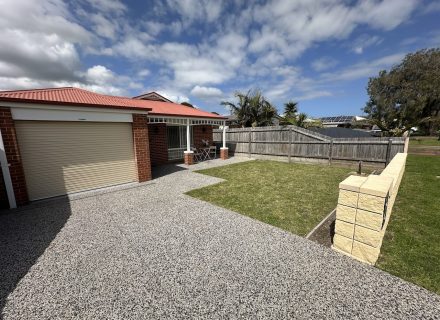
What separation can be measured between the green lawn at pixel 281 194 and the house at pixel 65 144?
125 inches

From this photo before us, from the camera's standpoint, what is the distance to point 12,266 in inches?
125

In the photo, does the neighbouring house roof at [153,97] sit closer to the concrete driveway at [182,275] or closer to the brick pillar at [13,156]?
the brick pillar at [13,156]

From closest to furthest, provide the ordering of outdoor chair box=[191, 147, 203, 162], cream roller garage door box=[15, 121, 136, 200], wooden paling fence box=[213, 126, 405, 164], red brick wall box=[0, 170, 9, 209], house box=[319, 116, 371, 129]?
1. red brick wall box=[0, 170, 9, 209]
2. cream roller garage door box=[15, 121, 136, 200]
3. wooden paling fence box=[213, 126, 405, 164]
4. outdoor chair box=[191, 147, 203, 162]
5. house box=[319, 116, 371, 129]

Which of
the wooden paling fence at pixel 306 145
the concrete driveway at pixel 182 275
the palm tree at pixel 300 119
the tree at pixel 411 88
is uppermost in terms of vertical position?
the tree at pixel 411 88

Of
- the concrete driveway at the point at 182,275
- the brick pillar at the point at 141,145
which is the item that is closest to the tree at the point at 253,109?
the brick pillar at the point at 141,145

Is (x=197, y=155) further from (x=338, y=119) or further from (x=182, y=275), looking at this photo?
(x=338, y=119)

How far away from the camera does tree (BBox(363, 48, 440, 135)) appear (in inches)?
1174

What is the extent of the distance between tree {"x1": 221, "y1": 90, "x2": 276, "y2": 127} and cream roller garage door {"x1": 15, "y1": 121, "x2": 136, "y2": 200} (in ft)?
47.0

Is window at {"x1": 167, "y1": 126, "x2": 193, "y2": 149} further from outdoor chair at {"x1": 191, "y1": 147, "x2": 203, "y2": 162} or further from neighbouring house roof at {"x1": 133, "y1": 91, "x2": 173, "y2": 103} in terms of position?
neighbouring house roof at {"x1": 133, "y1": 91, "x2": 173, "y2": 103}

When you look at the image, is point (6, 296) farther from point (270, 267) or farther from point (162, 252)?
point (270, 267)

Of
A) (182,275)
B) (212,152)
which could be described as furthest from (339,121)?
(182,275)

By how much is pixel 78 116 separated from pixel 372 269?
8176mm

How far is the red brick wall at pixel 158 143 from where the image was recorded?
38.9 ft

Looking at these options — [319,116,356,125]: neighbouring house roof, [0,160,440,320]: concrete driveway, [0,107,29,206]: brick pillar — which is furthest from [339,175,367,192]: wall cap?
[319,116,356,125]: neighbouring house roof
